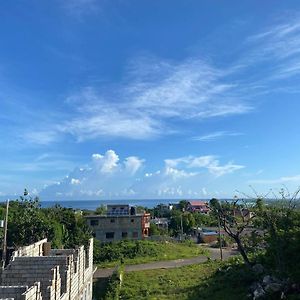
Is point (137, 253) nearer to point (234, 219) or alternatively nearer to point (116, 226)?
point (116, 226)

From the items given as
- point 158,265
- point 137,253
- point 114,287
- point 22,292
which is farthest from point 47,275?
point 137,253

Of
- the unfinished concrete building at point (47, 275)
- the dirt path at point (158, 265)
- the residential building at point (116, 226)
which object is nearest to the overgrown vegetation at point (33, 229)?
the dirt path at point (158, 265)

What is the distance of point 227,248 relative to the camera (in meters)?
53.9

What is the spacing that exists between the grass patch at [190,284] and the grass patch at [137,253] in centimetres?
783

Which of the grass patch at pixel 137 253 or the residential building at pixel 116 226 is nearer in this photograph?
the grass patch at pixel 137 253

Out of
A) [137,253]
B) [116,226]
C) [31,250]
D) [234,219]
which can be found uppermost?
[116,226]

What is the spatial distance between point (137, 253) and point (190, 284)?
16.4m

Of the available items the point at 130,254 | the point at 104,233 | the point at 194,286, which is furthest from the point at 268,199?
the point at 104,233

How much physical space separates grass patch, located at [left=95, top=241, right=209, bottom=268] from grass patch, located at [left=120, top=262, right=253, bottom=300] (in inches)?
308

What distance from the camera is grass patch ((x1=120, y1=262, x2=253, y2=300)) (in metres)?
25.3

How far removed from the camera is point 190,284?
2883 centimetres

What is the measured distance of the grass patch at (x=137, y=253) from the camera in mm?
42291

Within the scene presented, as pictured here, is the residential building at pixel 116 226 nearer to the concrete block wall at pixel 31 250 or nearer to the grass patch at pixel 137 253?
the grass patch at pixel 137 253

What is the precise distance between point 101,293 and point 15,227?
15.6 m
